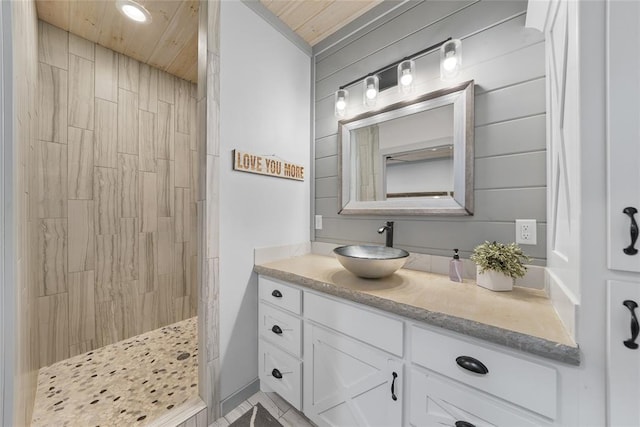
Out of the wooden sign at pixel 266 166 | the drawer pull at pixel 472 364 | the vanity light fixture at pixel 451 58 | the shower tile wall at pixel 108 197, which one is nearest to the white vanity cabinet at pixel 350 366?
the drawer pull at pixel 472 364

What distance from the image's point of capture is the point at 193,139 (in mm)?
2502

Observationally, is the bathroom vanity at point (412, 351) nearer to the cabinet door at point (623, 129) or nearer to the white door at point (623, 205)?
the white door at point (623, 205)

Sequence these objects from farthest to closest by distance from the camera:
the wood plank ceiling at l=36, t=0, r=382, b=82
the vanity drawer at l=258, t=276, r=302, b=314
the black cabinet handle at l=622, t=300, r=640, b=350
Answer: the wood plank ceiling at l=36, t=0, r=382, b=82
the vanity drawer at l=258, t=276, r=302, b=314
the black cabinet handle at l=622, t=300, r=640, b=350

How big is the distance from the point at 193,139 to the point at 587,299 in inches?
117

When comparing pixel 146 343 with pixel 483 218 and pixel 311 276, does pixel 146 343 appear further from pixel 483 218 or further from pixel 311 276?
pixel 483 218

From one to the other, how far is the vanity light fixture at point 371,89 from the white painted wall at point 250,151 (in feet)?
1.89

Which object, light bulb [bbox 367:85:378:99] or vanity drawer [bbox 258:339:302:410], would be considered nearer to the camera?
vanity drawer [bbox 258:339:302:410]

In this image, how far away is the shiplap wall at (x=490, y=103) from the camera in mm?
1104

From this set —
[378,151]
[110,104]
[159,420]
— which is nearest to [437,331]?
[378,151]

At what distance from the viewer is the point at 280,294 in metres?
1.41

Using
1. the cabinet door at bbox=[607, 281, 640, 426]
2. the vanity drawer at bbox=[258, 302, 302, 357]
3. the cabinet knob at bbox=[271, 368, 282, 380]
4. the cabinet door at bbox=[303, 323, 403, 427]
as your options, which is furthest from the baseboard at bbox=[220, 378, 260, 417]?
the cabinet door at bbox=[607, 281, 640, 426]

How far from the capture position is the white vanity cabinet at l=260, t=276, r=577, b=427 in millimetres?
695

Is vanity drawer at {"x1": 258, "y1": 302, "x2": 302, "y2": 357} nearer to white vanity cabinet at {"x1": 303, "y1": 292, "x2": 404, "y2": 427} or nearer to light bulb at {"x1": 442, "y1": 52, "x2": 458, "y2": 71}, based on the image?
white vanity cabinet at {"x1": 303, "y1": 292, "x2": 404, "y2": 427}

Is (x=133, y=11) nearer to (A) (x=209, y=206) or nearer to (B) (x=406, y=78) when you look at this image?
(A) (x=209, y=206)
